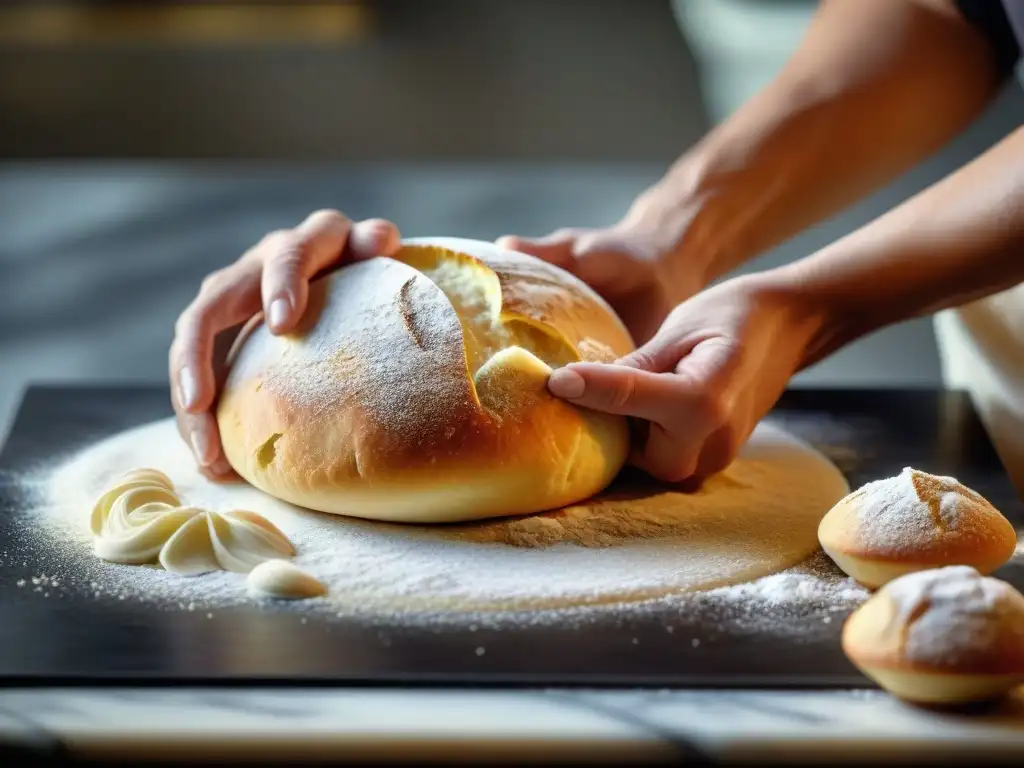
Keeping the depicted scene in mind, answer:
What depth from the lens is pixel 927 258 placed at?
3.94ft

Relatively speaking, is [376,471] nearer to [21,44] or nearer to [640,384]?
[640,384]

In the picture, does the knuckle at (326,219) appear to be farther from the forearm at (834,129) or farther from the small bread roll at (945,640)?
the small bread roll at (945,640)

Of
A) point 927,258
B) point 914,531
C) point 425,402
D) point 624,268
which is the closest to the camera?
point 914,531

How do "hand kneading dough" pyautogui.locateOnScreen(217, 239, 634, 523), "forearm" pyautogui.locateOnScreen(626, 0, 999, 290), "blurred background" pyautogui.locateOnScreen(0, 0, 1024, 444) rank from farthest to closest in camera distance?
1. "blurred background" pyautogui.locateOnScreen(0, 0, 1024, 444)
2. "forearm" pyautogui.locateOnScreen(626, 0, 999, 290)
3. "hand kneading dough" pyautogui.locateOnScreen(217, 239, 634, 523)

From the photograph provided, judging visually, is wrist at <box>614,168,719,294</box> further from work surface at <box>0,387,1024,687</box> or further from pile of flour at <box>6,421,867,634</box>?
work surface at <box>0,387,1024,687</box>

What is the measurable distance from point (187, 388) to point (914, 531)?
65 cm

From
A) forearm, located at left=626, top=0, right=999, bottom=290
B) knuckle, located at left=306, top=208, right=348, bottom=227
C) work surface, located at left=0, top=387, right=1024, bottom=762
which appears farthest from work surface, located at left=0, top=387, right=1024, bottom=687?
forearm, located at left=626, top=0, right=999, bottom=290

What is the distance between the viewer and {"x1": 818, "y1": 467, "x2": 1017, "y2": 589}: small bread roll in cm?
96

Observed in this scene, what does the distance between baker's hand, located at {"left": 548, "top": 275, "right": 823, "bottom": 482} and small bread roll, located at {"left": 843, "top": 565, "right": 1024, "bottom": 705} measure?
311 millimetres

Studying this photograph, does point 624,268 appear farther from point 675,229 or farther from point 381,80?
point 381,80

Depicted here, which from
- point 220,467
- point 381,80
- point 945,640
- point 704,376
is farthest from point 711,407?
point 381,80

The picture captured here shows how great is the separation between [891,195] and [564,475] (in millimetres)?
1709

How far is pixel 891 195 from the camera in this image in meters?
2.58

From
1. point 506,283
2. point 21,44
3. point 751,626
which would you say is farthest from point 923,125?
point 21,44
